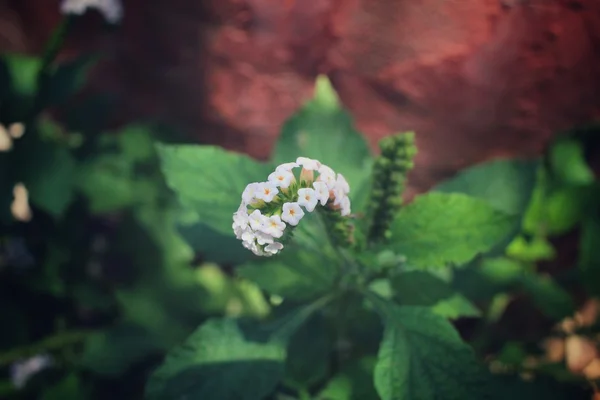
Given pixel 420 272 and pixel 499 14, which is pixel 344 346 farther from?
pixel 499 14

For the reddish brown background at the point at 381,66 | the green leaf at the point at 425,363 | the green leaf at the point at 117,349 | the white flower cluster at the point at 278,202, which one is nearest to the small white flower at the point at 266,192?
the white flower cluster at the point at 278,202

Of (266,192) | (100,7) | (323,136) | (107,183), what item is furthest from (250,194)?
(100,7)

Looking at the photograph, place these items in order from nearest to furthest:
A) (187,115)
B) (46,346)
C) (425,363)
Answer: (425,363) → (46,346) → (187,115)

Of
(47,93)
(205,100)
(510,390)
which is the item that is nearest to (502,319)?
(510,390)

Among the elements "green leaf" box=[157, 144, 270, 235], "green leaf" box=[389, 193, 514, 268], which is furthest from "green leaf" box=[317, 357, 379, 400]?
"green leaf" box=[157, 144, 270, 235]

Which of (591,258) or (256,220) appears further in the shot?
(591,258)

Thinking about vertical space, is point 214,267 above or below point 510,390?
below

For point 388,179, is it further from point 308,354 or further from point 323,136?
point 308,354
